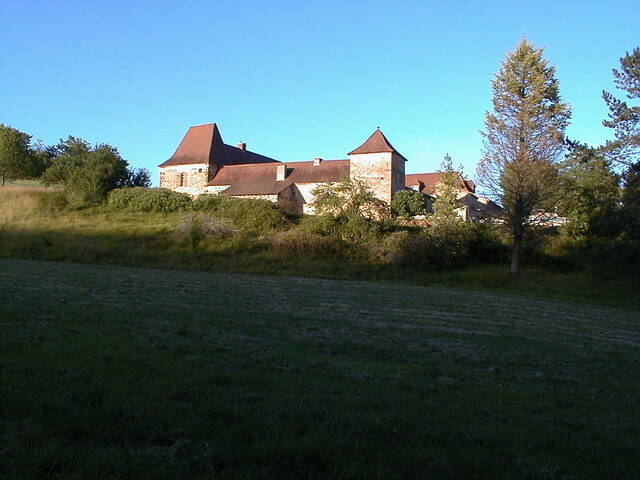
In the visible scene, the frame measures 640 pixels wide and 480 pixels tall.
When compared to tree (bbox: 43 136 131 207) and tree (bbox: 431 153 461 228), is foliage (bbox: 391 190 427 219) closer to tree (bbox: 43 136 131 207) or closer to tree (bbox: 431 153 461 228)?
tree (bbox: 431 153 461 228)

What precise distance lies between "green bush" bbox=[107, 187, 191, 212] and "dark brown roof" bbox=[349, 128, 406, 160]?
16606 millimetres

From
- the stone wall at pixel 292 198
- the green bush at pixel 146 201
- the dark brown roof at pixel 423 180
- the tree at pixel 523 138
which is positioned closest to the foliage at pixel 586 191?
the tree at pixel 523 138

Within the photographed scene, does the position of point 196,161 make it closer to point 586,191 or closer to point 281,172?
point 281,172

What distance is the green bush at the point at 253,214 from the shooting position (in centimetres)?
3912

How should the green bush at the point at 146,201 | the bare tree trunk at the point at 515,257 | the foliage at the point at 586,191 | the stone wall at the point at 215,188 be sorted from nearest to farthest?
the bare tree trunk at the point at 515,257 < the foliage at the point at 586,191 < the green bush at the point at 146,201 < the stone wall at the point at 215,188

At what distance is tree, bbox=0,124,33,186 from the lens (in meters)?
52.6

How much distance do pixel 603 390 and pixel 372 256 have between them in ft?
87.1

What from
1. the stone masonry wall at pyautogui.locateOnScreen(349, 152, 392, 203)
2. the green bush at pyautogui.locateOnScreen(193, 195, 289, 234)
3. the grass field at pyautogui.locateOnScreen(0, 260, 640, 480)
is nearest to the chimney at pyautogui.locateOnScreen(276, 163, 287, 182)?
the stone masonry wall at pyautogui.locateOnScreen(349, 152, 392, 203)

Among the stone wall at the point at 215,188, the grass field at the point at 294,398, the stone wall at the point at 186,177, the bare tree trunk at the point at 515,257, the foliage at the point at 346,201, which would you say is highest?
the stone wall at the point at 186,177

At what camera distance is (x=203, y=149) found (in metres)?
59.2

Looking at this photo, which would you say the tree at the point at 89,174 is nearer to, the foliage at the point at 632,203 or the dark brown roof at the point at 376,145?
the dark brown roof at the point at 376,145

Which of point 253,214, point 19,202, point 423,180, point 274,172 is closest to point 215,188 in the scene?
point 274,172

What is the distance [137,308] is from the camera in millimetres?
11242

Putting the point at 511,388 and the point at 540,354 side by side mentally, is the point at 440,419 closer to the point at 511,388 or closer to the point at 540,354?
the point at 511,388
